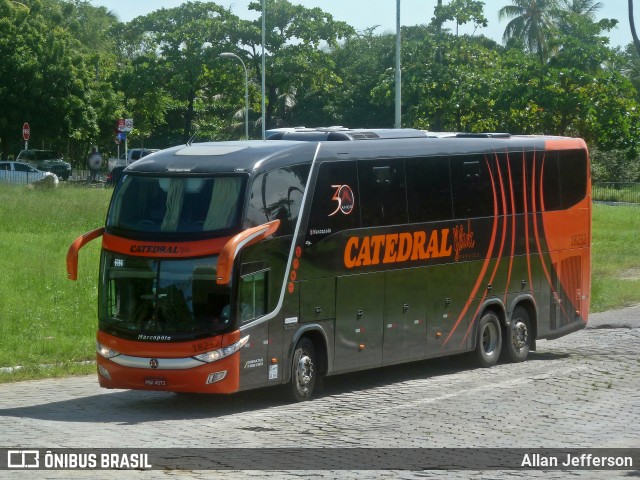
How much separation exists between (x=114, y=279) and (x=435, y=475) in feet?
19.7

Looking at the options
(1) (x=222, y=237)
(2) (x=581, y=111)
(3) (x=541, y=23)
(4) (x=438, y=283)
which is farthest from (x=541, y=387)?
(3) (x=541, y=23)

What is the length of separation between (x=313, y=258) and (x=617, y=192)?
168ft

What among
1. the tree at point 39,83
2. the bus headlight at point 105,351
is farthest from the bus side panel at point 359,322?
the tree at point 39,83

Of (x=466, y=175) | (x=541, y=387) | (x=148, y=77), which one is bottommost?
(x=541, y=387)

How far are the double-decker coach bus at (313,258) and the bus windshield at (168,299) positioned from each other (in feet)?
0.06

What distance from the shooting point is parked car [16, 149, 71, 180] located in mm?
63656

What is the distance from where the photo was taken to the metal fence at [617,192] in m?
63.1

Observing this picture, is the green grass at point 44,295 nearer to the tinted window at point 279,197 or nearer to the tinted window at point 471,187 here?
the tinted window at point 279,197

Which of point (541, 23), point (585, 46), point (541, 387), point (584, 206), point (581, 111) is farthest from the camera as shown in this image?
point (541, 23)

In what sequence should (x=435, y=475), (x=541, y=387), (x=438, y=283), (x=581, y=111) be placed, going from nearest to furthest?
(x=435, y=475) < (x=541, y=387) < (x=438, y=283) < (x=581, y=111)

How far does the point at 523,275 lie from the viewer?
20.3m

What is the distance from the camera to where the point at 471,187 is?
19.0 m

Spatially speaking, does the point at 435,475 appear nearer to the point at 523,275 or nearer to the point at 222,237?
the point at 222,237

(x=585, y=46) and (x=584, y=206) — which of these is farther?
(x=585, y=46)
